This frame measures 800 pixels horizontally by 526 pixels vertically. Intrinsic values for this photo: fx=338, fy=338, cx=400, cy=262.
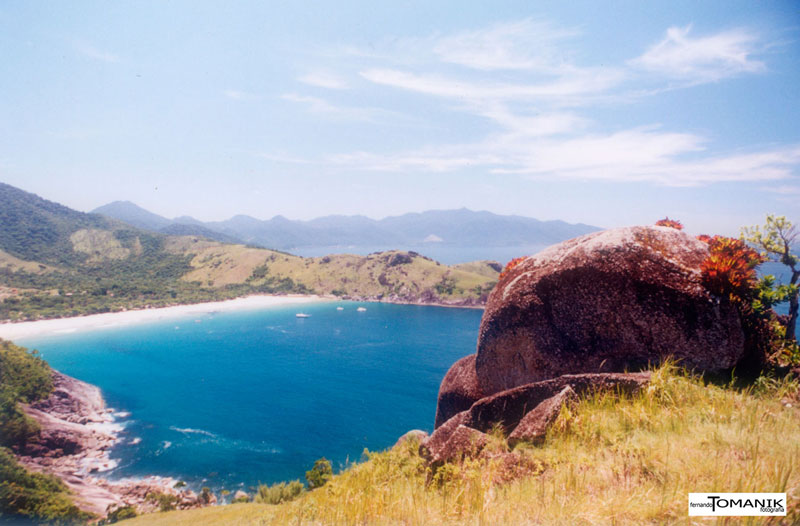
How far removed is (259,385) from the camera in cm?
7694

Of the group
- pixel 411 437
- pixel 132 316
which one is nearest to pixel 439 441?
pixel 411 437

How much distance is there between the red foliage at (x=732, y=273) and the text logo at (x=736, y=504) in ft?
23.0

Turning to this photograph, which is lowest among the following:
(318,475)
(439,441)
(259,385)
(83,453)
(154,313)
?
(83,453)

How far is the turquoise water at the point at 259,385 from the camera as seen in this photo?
49.3 m

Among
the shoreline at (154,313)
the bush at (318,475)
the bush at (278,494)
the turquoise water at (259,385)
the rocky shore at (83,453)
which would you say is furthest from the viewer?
the shoreline at (154,313)

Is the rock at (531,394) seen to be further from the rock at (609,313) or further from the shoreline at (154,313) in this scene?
the shoreline at (154,313)

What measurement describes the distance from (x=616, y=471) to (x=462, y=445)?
319 cm

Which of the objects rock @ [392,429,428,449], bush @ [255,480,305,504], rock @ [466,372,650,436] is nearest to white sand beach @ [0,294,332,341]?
bush @ [255,480,305,504]

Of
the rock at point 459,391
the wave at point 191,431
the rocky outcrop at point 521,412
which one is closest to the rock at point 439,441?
the rocky outcrop at point 521,412

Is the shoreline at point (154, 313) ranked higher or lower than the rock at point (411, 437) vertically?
lower

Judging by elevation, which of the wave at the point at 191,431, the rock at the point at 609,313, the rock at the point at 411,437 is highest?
the rock at the point at 609,313

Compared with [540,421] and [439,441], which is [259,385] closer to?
[439,441]

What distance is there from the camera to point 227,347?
349 feet

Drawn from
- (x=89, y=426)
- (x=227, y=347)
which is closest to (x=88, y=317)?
(x=227, y=347)
